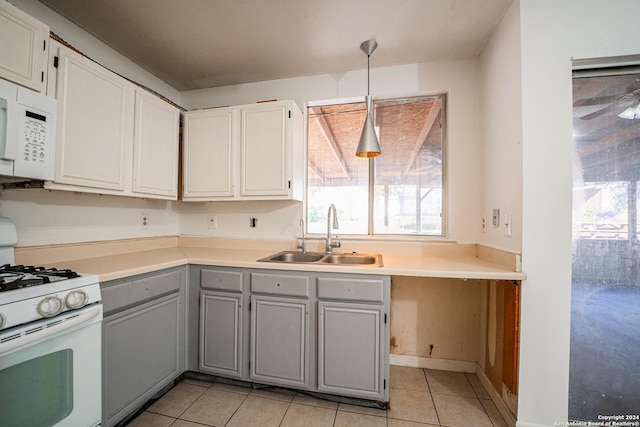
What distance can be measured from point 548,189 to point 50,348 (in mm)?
2478

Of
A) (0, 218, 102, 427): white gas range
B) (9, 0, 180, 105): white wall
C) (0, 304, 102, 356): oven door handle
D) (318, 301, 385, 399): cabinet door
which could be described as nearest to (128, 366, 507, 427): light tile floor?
(318, 301, 385, 399): cabinet door

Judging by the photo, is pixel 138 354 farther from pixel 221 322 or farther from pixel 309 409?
pixel 309 409

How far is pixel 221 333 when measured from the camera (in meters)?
1.77

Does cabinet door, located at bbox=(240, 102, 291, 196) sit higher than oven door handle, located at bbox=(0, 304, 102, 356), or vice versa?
cabinet door, located at bbox=(240, 102, 291, 196)

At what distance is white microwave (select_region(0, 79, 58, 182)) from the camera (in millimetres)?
1124

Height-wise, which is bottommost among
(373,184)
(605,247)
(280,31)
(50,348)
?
(50,348)

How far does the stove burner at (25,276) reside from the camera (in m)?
0.98

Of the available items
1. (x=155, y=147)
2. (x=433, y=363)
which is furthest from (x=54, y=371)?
(x=433, y=363)

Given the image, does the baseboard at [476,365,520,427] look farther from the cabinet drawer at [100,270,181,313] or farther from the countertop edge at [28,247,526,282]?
the cabinet drawer at [100,270,181,313]

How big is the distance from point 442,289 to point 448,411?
810 mm

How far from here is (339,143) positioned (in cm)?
241

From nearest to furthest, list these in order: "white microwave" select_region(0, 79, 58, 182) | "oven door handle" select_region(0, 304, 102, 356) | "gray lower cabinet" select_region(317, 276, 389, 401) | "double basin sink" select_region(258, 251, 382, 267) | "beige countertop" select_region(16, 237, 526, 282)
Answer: "oven door handle" select_region(0, 304, 102, 356)
"white microwave" select_region(0, 79, 58, 182)
"beige countertop" select_region(16, 237, 526, 282)
"gray lower cabinet" select_region(317, 276, 389, 401)
"double basin sink" select_region(258, 251, 382, 267)

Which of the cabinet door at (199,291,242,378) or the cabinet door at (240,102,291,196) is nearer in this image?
the cabinet door at (199,291,242,378)

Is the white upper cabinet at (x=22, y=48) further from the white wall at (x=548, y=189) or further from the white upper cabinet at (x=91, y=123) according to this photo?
the white wall at (x=548, y=189)
